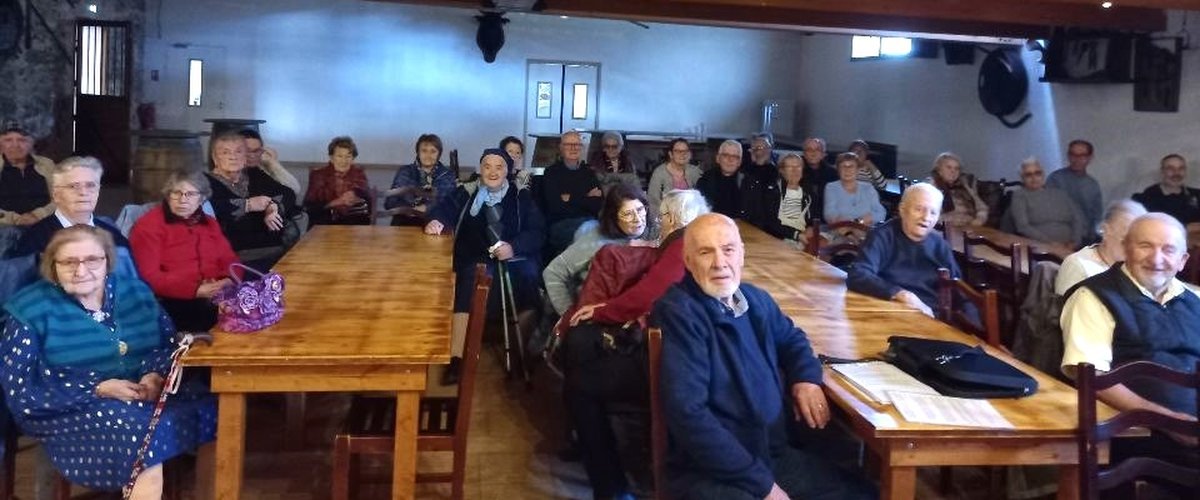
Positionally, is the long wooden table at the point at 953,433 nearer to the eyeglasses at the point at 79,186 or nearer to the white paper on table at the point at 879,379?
the white paper on table at the point at 879,379

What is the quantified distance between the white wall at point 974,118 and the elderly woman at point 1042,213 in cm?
76

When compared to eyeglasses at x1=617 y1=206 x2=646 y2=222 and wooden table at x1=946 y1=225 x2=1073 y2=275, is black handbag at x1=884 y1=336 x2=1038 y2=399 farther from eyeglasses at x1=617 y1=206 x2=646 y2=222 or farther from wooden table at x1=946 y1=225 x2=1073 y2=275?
wooden table at x1=946 y1=225 x2=1073 y2=275

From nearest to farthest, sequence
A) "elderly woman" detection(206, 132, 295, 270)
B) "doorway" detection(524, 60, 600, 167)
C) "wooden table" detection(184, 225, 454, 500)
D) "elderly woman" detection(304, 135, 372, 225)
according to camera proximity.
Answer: "wooden table" detection(184, 225, 454, 500) < "elderly woman" detection(206, 132, 295, 270) < "elderly woman" detection(304, 135, 372, 225) < "doorway" detection(524, 60, 600, 167)

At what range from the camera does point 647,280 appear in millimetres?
3416

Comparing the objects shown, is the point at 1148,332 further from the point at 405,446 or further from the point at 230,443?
the point at 230,443

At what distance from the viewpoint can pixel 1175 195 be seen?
6.29 metres

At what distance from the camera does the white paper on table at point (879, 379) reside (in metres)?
2.43

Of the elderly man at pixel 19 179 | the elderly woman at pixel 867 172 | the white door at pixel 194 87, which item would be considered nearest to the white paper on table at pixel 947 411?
the elderly woman at pixel 867 172

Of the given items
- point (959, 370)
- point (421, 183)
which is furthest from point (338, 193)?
point (959, 370)

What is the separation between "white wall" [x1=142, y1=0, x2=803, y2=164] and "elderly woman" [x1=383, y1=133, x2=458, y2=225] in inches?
262

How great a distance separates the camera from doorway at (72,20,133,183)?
11047 mm

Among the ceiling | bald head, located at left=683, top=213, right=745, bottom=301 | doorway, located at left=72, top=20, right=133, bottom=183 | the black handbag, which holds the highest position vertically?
the ceiling

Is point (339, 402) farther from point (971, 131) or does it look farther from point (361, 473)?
point (971, 131)

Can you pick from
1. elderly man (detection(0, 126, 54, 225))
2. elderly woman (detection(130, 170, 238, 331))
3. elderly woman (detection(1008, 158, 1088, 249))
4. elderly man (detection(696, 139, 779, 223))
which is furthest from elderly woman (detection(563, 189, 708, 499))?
elderly man (detection(0, 126, 54, 225))
